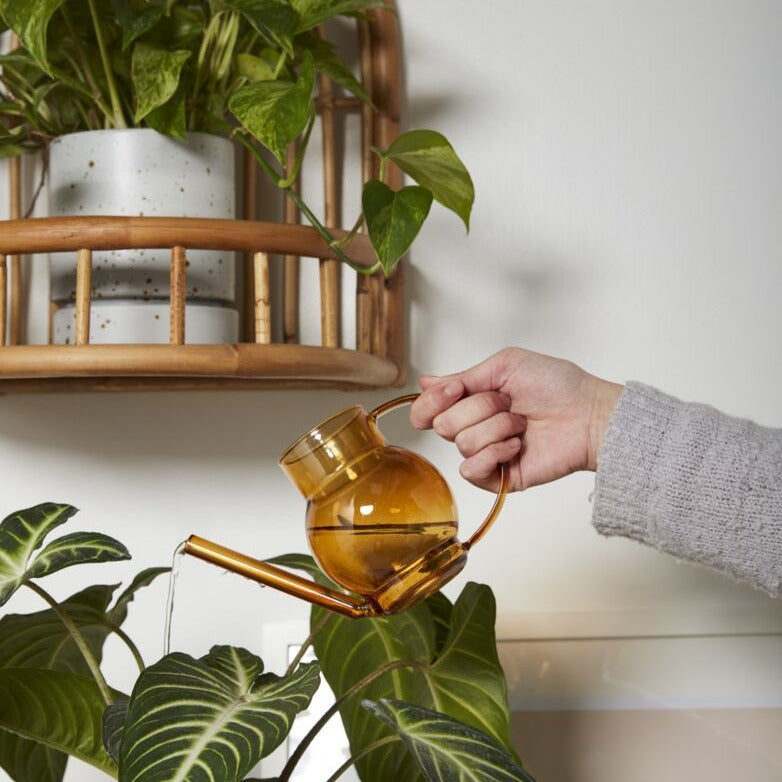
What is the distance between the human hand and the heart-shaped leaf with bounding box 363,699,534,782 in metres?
0.26

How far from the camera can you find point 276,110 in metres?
0.84

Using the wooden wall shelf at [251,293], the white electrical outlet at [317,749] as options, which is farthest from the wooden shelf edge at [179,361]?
the white electrical outlet at [317,749]

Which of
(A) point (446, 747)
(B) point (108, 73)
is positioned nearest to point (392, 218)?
(B) point (108, 73)

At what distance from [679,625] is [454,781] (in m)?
0.61

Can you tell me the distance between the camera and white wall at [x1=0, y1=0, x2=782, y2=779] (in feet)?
3.98

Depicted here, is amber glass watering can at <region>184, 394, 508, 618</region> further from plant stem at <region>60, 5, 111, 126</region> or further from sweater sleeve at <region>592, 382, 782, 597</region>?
plant stem at <region>60, 5, 111, 126</region>

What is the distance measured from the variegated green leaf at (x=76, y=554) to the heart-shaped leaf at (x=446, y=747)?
210 millimetres

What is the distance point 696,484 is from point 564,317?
15.1 inches

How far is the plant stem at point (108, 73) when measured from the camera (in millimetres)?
964

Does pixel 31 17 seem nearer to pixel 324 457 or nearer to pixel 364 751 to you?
pixel 324 457

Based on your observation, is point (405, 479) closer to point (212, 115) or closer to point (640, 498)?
point (640, 498)

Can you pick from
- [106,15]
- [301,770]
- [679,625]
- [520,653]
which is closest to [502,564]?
[520,653]

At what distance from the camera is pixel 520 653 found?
1.20 m

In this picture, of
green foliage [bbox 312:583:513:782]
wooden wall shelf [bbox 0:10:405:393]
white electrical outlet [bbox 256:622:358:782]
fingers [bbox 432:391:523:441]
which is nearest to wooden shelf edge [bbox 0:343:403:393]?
wooden wall shelf [bbox 0:10:405:393]
